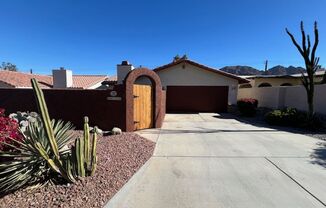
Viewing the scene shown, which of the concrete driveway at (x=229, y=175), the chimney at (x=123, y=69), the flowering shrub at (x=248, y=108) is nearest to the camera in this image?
the concrete driveway at (x=229, y=175)

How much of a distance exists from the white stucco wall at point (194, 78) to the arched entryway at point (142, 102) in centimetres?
810

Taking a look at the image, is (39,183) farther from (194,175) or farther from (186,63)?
(186,63)

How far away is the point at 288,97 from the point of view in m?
16.7

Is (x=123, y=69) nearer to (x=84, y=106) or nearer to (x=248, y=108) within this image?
(x=84, y=106)

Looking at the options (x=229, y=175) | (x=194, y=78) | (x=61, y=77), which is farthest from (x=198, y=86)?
(x=61, y=77)

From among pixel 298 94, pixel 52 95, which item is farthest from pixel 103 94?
pixel 298 94

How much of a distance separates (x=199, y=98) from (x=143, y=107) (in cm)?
950

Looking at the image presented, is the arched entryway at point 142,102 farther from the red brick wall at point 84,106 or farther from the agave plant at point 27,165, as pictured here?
the agave plant at point 27,165

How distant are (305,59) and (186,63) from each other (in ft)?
29.6

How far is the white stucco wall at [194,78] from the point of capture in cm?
1842

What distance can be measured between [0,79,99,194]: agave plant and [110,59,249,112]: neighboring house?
14313 millimetres

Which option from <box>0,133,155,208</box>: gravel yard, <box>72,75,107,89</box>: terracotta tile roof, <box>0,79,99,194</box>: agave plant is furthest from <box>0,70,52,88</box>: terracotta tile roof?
<box>0,79,99,194</box>: agave plant

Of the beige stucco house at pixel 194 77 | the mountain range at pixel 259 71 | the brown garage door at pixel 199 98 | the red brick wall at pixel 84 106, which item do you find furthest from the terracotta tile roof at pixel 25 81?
the mountain range at pixel 259 71

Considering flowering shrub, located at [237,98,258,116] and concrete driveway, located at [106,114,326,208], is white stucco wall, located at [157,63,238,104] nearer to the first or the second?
flowering shrub, located at [237,98,258,116]
